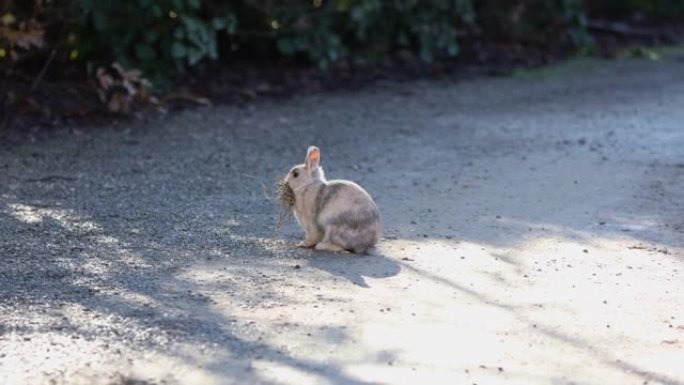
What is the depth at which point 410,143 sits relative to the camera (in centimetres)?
905

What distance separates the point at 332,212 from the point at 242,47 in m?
6.56

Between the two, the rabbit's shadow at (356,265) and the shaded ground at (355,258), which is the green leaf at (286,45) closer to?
the shaded ground at (355,258)

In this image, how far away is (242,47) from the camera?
1211 cm

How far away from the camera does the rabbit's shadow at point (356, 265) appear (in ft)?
17.8

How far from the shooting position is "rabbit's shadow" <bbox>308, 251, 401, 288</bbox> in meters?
5.43

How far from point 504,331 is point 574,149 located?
423 cm

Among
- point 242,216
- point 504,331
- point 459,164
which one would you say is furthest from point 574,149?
point 504,331

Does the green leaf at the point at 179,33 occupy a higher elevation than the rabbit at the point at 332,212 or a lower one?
higher

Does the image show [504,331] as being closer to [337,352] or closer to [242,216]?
[337,352]

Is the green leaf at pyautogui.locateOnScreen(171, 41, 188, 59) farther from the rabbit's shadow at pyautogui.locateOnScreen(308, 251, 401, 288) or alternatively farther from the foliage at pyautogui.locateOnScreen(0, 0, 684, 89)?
the rabbit's shadow at pyautogui.locateOnScreen(308, 251, 401, 288)

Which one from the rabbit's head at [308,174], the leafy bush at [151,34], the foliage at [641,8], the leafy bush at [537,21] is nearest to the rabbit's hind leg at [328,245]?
the rabbit's head at [308,174]

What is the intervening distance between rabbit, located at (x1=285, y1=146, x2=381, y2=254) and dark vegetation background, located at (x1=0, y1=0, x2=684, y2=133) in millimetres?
3793

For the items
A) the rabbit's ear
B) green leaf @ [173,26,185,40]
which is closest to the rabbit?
the rabbit's ear

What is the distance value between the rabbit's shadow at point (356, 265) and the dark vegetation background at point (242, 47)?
4145 mm
